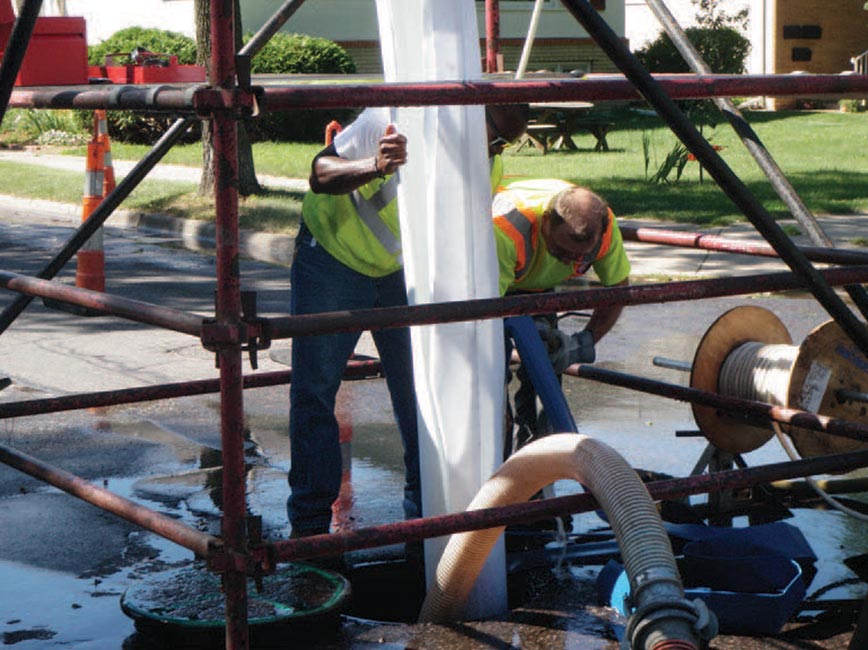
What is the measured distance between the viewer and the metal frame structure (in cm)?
312

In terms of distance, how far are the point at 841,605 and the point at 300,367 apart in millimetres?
1871

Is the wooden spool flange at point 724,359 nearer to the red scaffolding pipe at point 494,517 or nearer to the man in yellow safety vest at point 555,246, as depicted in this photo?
the man in yellow safety vest at point 555,246

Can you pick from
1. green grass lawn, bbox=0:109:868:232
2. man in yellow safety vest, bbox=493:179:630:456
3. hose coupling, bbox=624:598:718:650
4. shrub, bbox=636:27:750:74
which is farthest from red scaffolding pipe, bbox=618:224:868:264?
shrub, bbox=636:27:750:74

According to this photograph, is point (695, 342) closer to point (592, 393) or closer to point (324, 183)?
point (592, 393)

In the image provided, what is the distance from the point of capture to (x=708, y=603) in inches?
156

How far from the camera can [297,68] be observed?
78.5 ft

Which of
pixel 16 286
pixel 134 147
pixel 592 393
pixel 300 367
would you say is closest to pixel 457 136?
pixel 300 367

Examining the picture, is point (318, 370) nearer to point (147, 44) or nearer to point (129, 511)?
point (129, 511)

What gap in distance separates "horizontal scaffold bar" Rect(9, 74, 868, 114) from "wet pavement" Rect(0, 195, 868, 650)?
155 centimetres

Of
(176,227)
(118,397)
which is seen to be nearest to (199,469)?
(118,397)

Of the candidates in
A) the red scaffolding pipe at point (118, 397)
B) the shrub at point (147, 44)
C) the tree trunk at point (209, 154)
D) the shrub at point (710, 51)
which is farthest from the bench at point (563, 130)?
the red scaffolding pipe at point (118, 397)

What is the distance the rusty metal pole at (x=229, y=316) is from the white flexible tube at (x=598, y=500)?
0.84 metres

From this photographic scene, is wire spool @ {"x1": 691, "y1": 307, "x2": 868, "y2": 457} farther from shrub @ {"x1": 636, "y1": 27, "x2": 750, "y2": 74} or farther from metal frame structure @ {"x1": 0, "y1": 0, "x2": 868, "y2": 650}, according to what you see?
shrub @ {"x1": 636, "y1": 27, "x2": 750, "y2": 74}

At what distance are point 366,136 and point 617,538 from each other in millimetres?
1690
